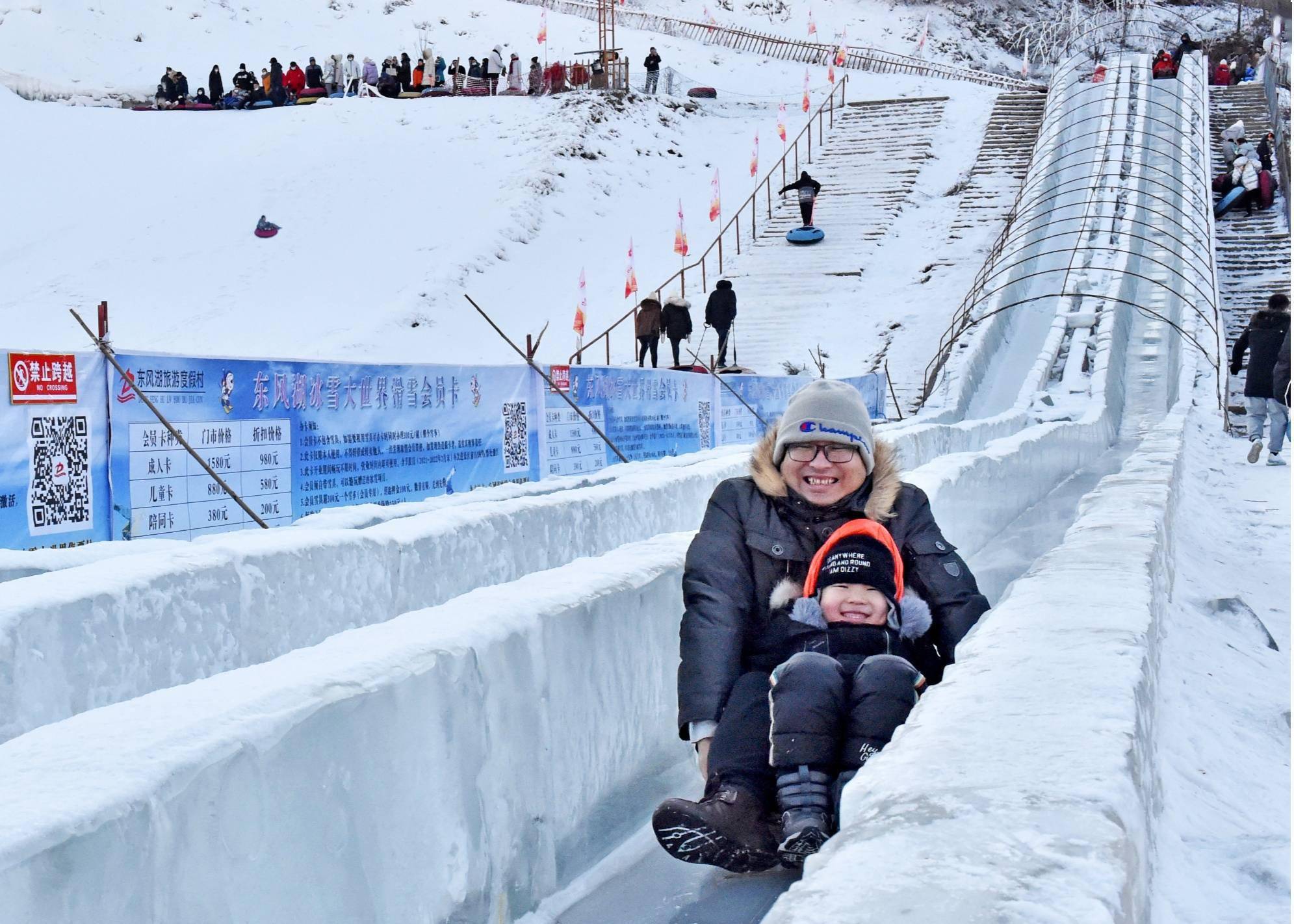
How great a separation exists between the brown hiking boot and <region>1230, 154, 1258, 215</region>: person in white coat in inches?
1026

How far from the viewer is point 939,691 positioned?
89.2 inches

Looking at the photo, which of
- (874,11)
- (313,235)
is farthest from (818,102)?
(874,11)

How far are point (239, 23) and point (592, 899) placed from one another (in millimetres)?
43815

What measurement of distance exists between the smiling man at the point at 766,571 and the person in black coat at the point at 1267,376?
9.40 meters

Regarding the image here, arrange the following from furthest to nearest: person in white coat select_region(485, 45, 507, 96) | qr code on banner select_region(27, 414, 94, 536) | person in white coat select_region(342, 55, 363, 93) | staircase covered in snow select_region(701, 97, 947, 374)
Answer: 1. person in white coat select_region(485, 45, 507, 96)
2. person in white coat select_region(342, 55, 363, 93)
3. staircase covered in snow select_region(701, 97, 947, 374)
4. qr code on banner select_region(27, 414, 94, 536)

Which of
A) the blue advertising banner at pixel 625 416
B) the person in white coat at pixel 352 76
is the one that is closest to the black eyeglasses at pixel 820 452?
the blue advertising banner at pixel 625 416

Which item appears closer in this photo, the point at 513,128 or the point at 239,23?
the point at 513,128

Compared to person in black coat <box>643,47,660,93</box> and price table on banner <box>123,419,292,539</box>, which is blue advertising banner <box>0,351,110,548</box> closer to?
price table on banner <box>123,419,292,539</box>

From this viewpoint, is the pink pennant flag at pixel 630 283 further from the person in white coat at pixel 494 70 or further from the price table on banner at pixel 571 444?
the person in white coat at pixel 494 70

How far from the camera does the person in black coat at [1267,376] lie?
11.7 meters

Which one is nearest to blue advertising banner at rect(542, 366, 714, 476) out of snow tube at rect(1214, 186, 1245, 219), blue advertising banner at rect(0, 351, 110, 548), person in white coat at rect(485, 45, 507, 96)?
blue advertising banner at rect(0, 351, 110, 548)

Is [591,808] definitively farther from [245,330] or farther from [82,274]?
[82,274]

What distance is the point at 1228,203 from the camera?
2611 cm

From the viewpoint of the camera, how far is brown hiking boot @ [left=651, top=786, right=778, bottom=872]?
8.96ft
